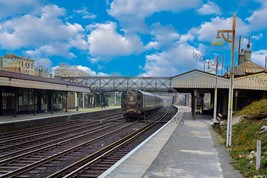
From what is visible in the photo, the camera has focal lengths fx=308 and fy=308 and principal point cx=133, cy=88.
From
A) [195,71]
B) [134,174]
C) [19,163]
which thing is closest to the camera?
[134,174]

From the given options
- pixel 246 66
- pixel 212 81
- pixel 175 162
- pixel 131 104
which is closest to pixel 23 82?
pixel 131 104

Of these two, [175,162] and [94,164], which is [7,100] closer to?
[94,164]

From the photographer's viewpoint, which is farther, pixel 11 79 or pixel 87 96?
pixel 87 96

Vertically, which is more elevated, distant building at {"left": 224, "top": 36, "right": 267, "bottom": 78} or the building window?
distant building at {"left": 224, "top": 36, "right": 267, "bottom": 78}

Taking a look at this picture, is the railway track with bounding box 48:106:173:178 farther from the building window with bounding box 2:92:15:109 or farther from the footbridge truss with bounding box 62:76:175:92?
the footbridge truss with bounding box 62:76:175:92

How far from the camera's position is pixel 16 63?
75.4m

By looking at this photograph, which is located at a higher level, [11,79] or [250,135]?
[11,79]

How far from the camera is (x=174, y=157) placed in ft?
34.3

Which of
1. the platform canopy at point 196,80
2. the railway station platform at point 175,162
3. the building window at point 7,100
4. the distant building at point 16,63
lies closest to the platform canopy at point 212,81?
the platform canopy at point 196,80

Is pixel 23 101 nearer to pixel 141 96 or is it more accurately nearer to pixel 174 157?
pixel 141 96

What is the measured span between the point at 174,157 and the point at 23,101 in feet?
91.9

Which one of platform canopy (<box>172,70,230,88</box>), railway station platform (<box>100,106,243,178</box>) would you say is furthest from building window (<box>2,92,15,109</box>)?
railway station platform (<box>100,106,243,178</box>)

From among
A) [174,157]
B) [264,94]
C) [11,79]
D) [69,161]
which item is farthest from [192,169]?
[264,94]

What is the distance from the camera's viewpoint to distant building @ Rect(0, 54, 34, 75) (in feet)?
237
